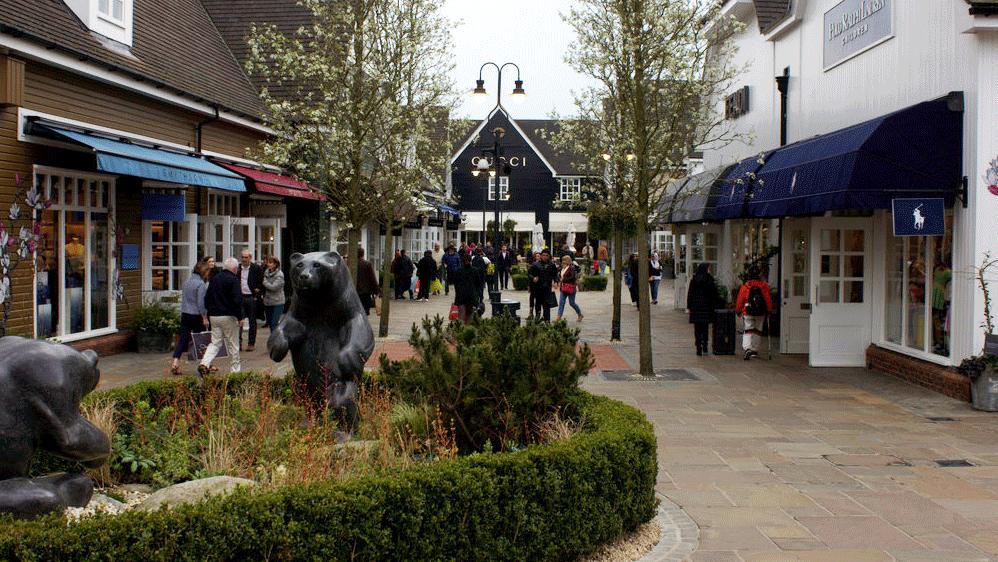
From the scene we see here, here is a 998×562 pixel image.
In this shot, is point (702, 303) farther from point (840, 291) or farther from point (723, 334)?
point (840, 291)

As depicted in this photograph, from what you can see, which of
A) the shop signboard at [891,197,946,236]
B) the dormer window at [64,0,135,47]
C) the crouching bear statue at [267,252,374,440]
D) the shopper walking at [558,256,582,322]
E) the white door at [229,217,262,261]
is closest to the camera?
the crouching bear statue at [267,252,374,440]

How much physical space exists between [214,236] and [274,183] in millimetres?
1660

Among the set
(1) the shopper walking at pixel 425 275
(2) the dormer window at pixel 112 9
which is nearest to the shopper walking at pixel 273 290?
(2) the dormer window at pixel 112 9

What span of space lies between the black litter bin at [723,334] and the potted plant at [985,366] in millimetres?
5629

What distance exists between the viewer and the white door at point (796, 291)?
18.0m

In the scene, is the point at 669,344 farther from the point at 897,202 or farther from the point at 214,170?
the point at 214,170

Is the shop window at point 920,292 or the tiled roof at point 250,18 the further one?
the tiled roof at point 250,18

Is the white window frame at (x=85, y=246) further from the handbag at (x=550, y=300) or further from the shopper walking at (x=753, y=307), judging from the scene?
the shopper walking at (x=753, y=307)

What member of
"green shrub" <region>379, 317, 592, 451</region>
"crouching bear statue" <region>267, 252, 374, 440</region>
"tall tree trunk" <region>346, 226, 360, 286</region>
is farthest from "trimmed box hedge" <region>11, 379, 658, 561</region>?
"tall tree trunk" <region>346, 226, 360, 286</region>

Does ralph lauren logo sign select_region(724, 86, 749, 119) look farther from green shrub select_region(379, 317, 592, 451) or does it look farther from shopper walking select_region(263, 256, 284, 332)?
green shrub select_region(379, 317, 592, 451)

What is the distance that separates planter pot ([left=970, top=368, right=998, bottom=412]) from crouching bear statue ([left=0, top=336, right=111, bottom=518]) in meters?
10.3

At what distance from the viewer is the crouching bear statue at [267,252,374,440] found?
7.96m

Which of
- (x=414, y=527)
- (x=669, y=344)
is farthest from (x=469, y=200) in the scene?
(x=414, y=527)

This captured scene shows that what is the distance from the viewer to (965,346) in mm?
12383
